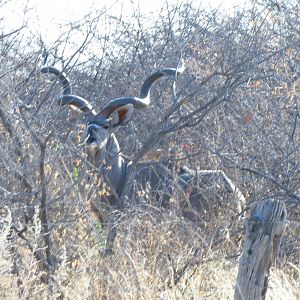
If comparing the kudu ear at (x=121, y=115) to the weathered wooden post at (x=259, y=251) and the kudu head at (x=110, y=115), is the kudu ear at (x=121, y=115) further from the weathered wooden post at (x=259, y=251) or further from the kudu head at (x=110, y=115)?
the weathered wooden post at (x=259, y=251)

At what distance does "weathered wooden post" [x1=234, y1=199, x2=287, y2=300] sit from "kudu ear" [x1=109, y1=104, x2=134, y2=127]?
4.37 meters

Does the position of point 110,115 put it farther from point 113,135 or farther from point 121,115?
point 113,135

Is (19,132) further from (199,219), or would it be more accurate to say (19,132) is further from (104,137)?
(104,137)

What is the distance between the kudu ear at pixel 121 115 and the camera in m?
8.79

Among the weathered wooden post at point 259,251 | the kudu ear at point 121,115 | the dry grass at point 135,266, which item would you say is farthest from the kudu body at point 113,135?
the weathered wooden post at point 259,251

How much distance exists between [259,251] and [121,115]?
15.3 ft

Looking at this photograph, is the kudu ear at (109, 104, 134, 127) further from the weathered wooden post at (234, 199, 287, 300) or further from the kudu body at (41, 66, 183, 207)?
the weathered wooden post at (234, 199, 287, 300)

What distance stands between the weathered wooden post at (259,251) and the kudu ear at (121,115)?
4.37m

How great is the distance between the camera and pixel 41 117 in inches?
251

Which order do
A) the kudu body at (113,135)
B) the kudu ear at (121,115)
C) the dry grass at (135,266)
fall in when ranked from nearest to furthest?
1. the dry grass at (135,266)
2. the kudu body at (113,135)
3. the kudu ear at (121,115)

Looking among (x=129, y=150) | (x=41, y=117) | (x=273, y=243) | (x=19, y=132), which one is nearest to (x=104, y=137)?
(x=129, y=150)

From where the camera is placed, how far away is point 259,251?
4.40 metres

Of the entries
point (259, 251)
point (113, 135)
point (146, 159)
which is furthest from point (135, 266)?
point (113, 135)

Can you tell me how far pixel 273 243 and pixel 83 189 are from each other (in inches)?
81.4
